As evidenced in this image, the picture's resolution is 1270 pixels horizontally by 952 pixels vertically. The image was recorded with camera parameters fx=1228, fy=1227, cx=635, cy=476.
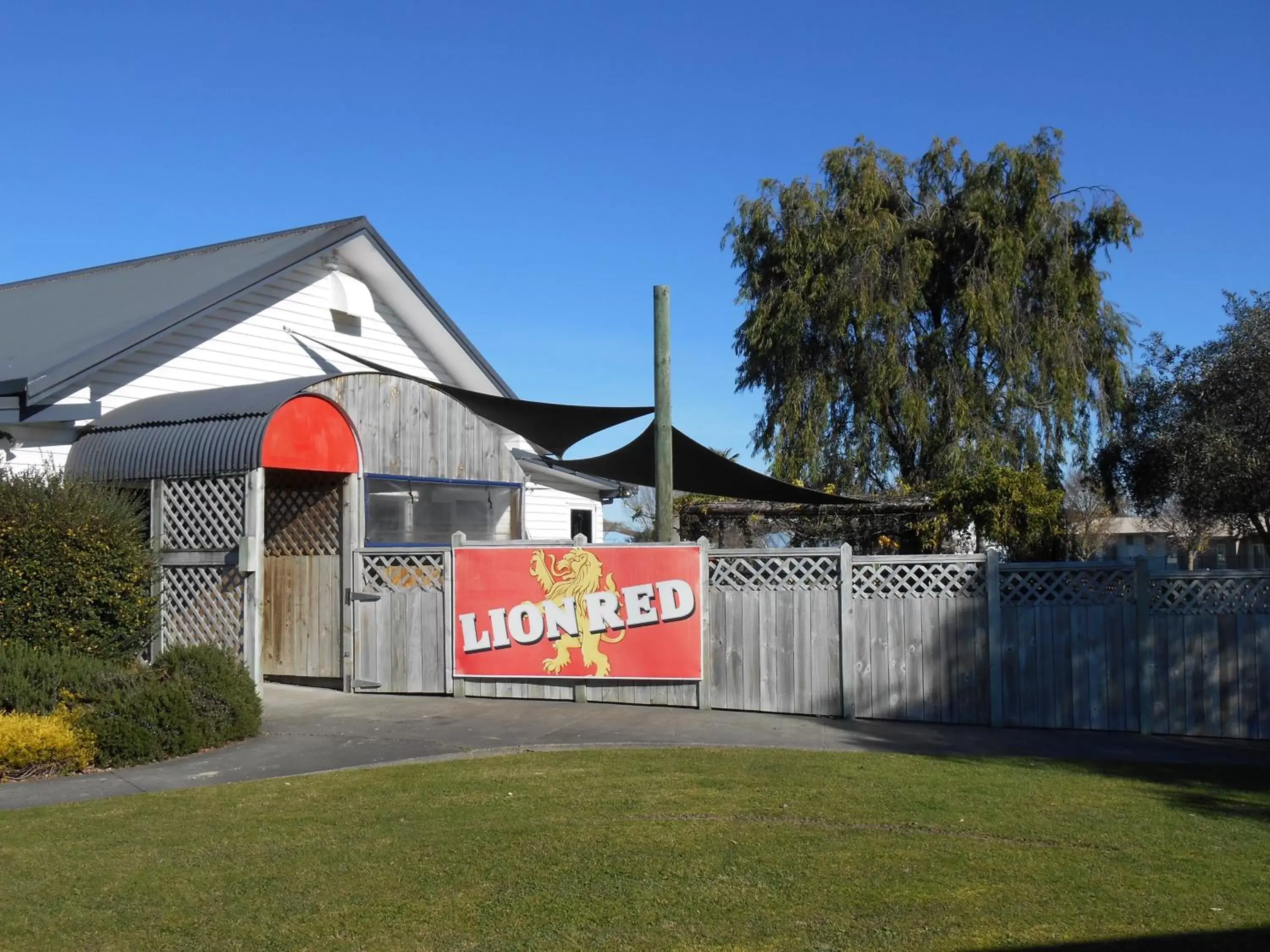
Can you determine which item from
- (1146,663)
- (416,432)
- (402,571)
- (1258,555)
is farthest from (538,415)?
(1258,555)

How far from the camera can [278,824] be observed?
7.35 metres

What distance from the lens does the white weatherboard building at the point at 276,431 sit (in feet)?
42.3

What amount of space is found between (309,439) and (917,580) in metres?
6.55

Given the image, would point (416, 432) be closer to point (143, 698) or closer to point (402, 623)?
point (402, 623)

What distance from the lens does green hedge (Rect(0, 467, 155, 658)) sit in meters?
11.0

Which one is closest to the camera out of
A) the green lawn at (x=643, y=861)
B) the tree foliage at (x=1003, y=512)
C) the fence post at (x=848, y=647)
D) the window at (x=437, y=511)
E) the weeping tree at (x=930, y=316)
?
the green lawn at (x=643, y=861)

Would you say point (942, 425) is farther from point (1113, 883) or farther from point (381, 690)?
point (1113, 883)

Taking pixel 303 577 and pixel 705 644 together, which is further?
pixel 303 577

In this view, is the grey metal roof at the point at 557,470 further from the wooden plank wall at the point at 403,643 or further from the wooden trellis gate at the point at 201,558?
the wooden trellis gate at the point at 201,558

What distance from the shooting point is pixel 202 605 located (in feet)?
42.8

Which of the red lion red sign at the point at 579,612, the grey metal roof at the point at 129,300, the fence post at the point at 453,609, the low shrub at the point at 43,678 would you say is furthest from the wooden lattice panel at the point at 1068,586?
the grey metal roof at the point at 129,300

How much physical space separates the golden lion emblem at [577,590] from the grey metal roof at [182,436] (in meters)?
3.17

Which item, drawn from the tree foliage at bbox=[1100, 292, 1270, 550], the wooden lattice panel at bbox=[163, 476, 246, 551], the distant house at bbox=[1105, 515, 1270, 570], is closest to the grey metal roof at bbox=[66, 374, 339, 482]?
the wooden lattice panel at bbox=[163, 476, 246, 551]

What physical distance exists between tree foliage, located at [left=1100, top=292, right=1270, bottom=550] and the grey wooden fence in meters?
10.9
